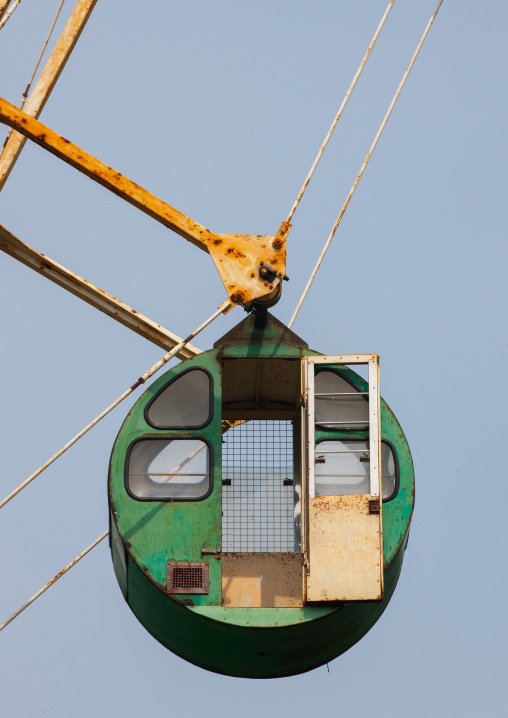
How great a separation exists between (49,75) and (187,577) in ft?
21.3

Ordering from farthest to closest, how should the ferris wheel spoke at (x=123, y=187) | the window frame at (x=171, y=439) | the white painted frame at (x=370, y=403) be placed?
the ferris wheel spoke at (x=123, y=187) < the window frame at (x=171, y=439) < the white painted frame at (x=370, y=403)

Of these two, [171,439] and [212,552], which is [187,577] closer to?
[212,552]

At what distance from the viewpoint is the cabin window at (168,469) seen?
15445mm

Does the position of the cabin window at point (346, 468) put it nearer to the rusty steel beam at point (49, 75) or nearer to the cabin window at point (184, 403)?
the cabin window at point (184, 403)

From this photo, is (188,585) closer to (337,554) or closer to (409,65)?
(337,554)

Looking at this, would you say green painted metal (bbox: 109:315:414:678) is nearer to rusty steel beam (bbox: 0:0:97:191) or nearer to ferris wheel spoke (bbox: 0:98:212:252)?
ferris wheel spoke (bbox: 0:98:212:252)

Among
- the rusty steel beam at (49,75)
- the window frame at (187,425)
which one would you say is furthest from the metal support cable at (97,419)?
the rusty steel beam at (49,75)

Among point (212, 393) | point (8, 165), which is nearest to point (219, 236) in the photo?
point (212, 393)

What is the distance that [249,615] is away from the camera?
48.3ft

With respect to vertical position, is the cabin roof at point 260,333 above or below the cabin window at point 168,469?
above

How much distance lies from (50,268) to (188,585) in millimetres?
4663

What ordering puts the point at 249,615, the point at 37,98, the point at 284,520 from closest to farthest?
the point at 249,615 → the point at 284,520 → the point at 37,98

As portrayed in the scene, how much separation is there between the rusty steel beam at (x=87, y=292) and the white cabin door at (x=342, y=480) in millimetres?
2583

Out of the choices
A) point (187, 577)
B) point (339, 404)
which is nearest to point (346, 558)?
point (187, 577)
